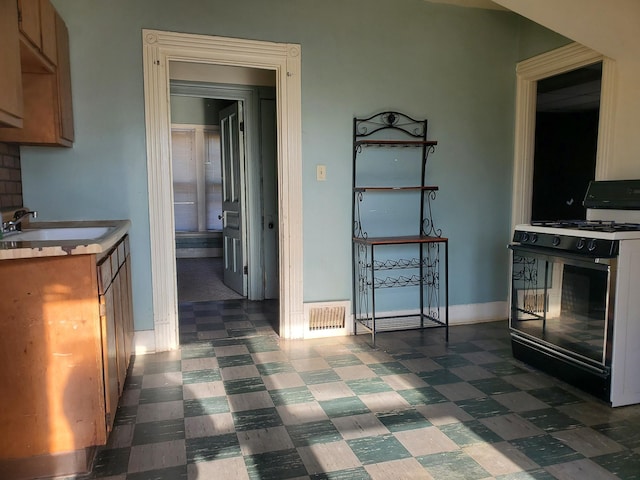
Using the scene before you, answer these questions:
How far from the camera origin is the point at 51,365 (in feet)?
6.28

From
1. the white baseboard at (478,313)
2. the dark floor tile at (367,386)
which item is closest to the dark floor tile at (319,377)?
the dark floor tile at (367,386)

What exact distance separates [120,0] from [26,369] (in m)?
2.49

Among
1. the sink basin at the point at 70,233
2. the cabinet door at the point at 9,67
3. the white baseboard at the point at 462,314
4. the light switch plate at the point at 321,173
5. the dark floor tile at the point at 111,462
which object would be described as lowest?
the dark floor tile at the point at 111,462

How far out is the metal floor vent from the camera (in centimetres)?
378

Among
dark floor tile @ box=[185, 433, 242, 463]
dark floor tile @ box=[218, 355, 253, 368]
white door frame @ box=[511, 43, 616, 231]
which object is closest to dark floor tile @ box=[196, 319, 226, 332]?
dark floor tile @ box=[218, 355, 253, 368]

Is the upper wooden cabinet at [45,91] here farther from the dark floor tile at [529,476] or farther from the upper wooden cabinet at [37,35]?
the dark floor tile at [529,476]

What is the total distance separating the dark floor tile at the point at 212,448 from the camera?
2.08 m

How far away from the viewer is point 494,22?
4.00 meters

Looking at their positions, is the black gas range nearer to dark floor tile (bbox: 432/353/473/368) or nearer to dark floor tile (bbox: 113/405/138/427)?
dark floor tile (bbox: 432/353/473/368)

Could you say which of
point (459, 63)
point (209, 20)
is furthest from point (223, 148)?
point (459, 63)

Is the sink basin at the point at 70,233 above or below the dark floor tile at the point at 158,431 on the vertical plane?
above

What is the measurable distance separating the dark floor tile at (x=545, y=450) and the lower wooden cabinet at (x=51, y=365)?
185 centimetres

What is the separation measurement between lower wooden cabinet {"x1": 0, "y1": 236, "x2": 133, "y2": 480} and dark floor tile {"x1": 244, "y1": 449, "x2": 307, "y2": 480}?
642mm

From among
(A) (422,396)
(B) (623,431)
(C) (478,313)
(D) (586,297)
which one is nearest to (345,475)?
(A) (422,396)
